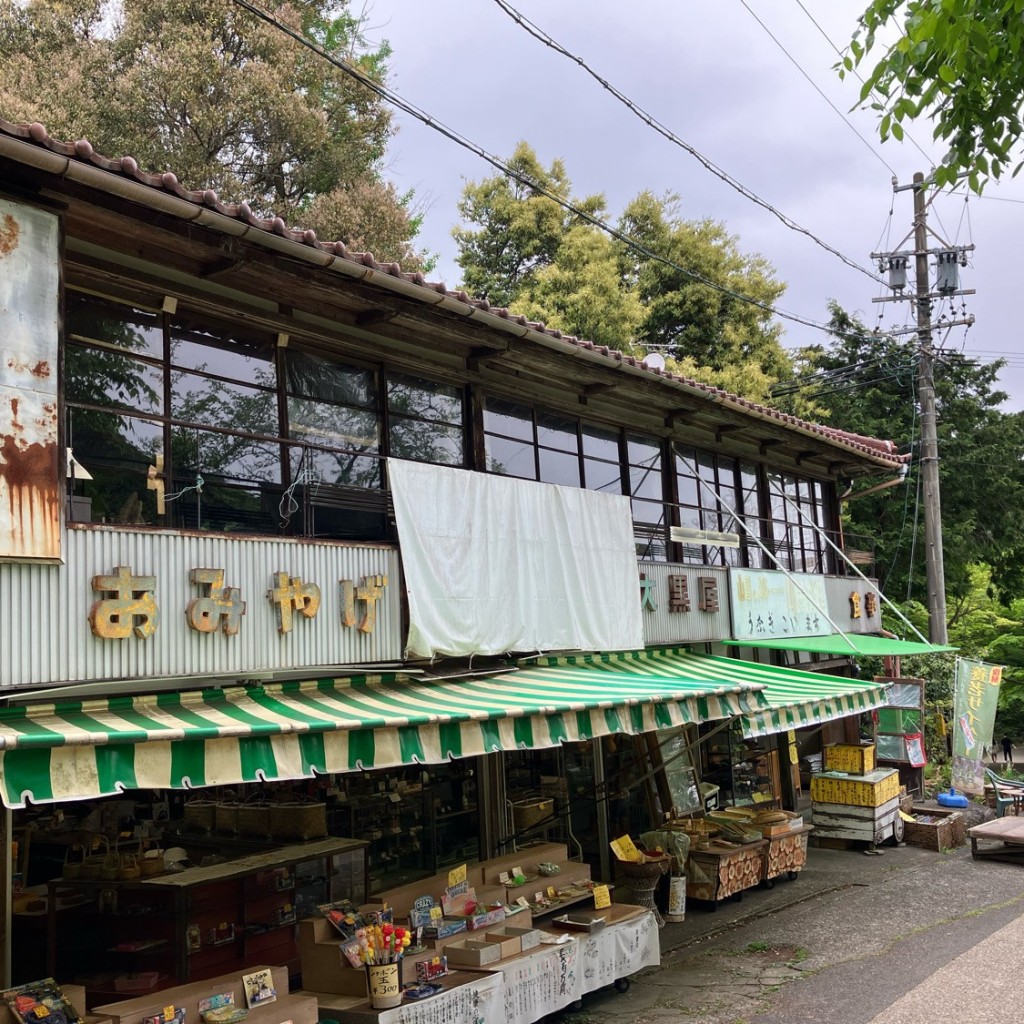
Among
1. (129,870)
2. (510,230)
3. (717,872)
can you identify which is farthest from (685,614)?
(510,230)

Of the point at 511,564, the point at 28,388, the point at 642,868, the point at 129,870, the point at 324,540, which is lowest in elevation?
the point at 642,868

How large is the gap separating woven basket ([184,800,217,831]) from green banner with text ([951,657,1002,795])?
14.5 metres

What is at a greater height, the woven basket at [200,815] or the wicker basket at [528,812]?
the woven basket at [200,815]

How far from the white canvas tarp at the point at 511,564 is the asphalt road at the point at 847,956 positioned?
3509 mm

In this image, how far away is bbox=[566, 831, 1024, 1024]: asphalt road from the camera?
9023 millimetres

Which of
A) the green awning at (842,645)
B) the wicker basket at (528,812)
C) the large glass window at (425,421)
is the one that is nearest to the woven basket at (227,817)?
the wicker basket at (528,812)

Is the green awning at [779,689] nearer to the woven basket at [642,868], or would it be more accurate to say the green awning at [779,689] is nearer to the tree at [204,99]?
the woven basket at [642,868]

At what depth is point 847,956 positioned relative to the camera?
1072cm

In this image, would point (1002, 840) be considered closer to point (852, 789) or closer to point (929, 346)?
point (852, 789)

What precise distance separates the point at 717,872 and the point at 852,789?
16.7 feet

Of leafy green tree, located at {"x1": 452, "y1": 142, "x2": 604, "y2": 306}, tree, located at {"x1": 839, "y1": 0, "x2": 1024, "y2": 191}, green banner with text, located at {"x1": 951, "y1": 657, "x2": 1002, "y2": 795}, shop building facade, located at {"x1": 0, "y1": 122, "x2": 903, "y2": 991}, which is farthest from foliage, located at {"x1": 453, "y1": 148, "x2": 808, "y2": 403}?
tree, located at {"x1": 839, "y1": 0, "x2": 1024, "y2": 191}

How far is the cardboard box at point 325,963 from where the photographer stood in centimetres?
787

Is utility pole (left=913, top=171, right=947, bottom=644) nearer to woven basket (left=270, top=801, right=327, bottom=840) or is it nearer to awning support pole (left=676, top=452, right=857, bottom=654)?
awning support pole (left=676, top=452, right=857, bottom=654)

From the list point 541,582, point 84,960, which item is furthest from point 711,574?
point 84,960
